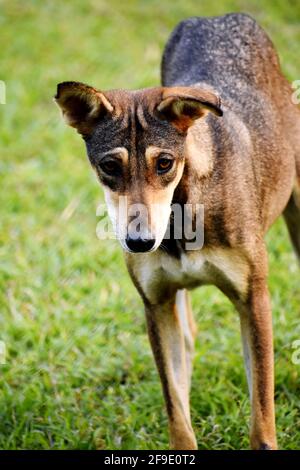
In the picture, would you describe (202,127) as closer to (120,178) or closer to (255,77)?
(120,178)

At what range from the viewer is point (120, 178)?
4469mm

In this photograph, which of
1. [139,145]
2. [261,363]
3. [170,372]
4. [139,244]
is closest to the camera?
[139,244]

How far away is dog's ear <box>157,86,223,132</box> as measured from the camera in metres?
4.36

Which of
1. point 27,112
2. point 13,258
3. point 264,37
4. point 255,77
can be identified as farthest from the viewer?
point 27,112

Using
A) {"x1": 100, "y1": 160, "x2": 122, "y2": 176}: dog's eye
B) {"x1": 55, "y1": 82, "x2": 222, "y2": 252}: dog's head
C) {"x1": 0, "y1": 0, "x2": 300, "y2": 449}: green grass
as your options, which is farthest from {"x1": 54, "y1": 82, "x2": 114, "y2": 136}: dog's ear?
{"x1": 0, "y1": 0, "x2": 300, "y2": 449}: green grass

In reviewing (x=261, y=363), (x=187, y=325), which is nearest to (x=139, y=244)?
(x=261, y=363)

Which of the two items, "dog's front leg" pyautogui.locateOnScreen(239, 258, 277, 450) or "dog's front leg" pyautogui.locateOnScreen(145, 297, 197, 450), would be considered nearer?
"dog's front leg" pyautogui.locateOnScreen(239, 258, 277, 450)

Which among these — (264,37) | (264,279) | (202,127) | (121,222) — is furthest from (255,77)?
(121,222)

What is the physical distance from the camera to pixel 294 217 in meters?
6.31

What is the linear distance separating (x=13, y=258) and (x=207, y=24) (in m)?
2.71

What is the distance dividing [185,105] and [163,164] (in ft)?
1.02

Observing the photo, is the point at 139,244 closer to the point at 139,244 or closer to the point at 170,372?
the point at 139,244

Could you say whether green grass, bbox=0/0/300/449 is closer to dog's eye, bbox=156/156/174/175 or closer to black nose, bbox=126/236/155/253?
black nose, bbox=126/236/155/253

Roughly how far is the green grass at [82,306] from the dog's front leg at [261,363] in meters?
0.52
